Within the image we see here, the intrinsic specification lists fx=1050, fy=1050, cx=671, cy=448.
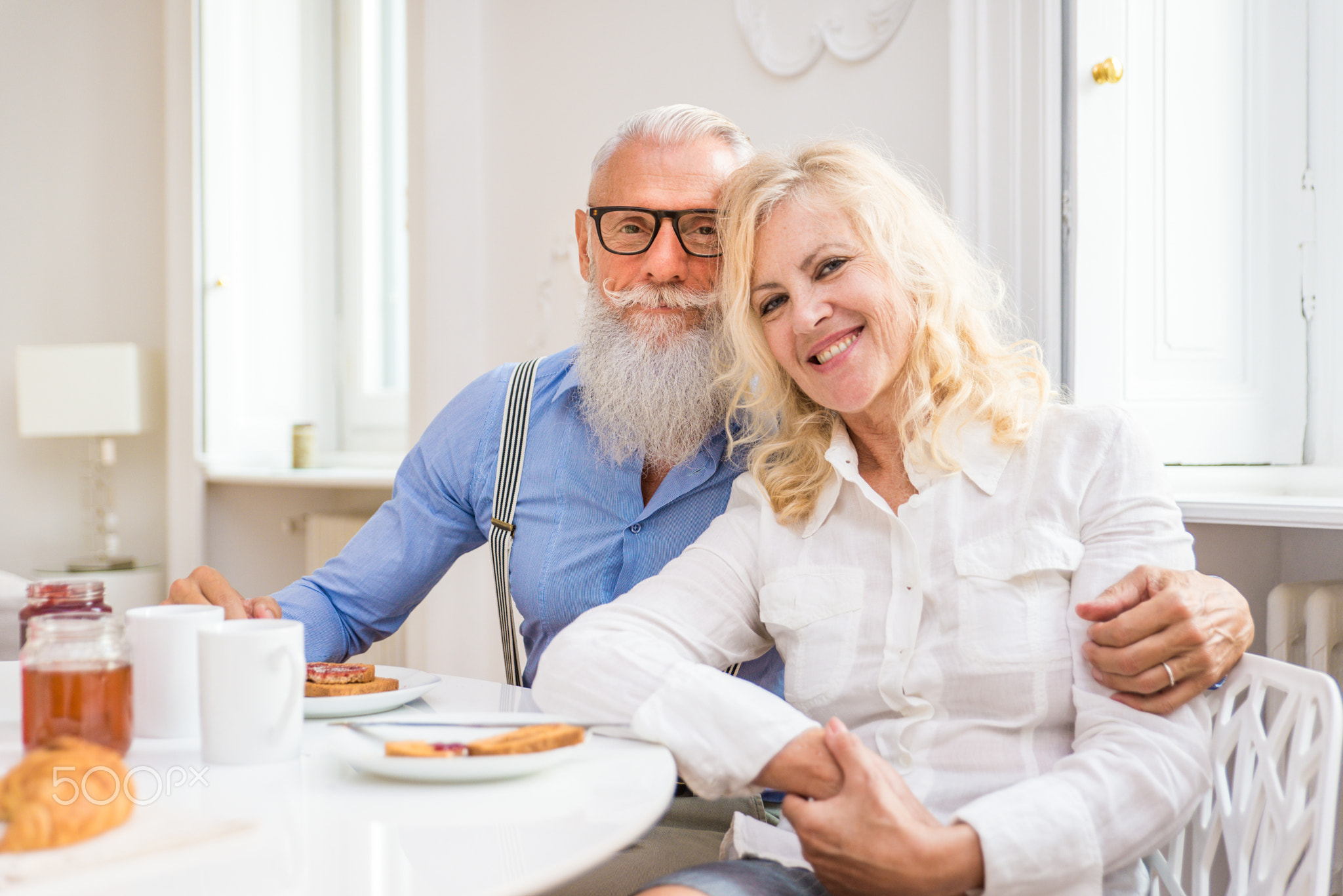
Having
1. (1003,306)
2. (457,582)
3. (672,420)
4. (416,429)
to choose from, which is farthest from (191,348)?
(1003,306)

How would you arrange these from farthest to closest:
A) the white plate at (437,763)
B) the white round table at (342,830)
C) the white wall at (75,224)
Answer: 1. the white wall at (75,224)
2. the white plate at (437,763)
3. the white round table at (342,830)

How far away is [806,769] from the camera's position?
104 cm

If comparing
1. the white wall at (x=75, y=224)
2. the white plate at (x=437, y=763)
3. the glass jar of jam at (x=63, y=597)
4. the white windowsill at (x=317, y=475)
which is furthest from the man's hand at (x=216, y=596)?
the white wall at (x=75, y=224)

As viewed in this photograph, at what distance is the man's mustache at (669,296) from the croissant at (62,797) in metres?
1.14

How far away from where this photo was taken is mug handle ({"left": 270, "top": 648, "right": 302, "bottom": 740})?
2.87 feet

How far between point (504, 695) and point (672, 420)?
23.6 inches

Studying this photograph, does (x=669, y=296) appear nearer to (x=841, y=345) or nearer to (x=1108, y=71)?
(x=841, y=345)

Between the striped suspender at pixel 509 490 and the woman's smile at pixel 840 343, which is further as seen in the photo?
the striped suspender at pixel 509 490

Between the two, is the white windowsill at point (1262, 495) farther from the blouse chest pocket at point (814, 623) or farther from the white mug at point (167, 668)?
the white mug at point (167, 668)

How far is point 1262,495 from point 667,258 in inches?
46.5

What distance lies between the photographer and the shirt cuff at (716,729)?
105cm

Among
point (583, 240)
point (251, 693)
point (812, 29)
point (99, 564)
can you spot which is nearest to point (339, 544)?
point (99, 564)

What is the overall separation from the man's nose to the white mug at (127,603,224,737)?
3.09 ft

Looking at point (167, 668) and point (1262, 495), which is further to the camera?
point (1262, 495)
